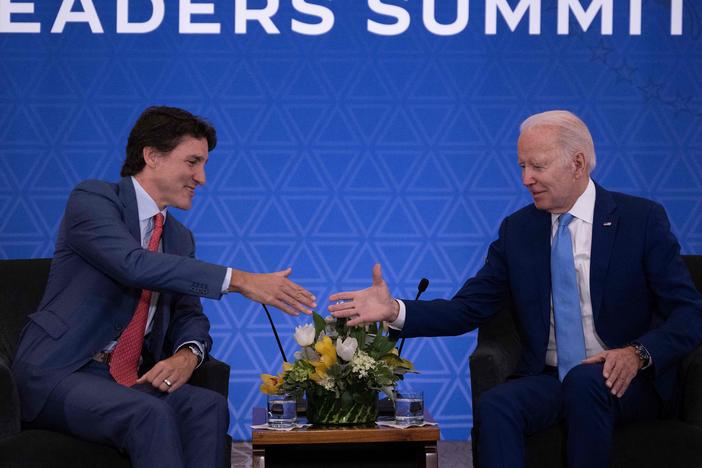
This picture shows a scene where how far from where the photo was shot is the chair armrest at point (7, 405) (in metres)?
2.54

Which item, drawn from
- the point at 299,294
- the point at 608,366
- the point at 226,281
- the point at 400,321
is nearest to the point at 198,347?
the point at 226,281

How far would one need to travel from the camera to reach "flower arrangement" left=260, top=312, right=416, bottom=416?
101 inches

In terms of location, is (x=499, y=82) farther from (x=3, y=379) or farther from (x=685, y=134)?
(x=3, y=379)

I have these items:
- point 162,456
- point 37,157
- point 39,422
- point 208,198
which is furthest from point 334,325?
point 37,157

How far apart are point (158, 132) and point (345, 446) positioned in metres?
1.16

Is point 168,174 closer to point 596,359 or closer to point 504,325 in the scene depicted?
point 504,325

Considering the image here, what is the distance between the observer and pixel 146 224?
9.77 ft

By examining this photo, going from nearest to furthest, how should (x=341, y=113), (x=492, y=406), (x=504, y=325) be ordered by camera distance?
1. (x=492, y=406)
2. (x=504, y=325)
3. (x=341, y=113)

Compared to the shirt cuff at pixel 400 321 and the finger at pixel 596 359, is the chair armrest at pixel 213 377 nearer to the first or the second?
the shirt cuff at pixel 400 321

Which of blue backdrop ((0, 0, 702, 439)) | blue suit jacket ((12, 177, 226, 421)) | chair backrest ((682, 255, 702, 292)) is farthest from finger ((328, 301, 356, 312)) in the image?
blue backdrop ((0, 0, 702, 439))

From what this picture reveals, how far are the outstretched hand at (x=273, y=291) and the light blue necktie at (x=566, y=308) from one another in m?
0.80

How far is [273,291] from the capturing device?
2.71m

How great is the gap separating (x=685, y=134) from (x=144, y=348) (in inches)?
114

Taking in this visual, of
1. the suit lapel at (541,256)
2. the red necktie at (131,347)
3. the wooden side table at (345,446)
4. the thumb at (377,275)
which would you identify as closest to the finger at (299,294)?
the thumb at (377,275)
